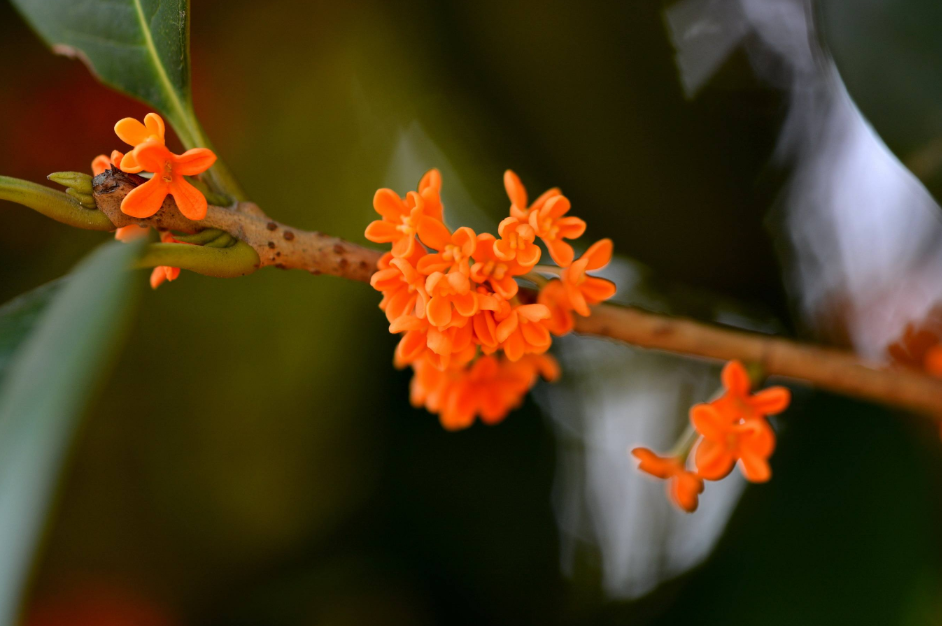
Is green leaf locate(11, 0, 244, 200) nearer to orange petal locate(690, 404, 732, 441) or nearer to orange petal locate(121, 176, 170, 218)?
orange petal locate(121, 176, 170, 218)

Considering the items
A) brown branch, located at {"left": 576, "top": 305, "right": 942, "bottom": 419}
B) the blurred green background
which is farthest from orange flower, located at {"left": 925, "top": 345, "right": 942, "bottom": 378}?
the blurred green background

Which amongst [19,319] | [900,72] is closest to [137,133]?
Answer: [19,319]

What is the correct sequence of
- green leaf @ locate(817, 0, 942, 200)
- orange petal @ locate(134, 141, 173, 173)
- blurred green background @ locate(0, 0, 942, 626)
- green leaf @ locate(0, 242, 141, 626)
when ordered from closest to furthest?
1. green leaf @ locate(0, 242, 141, 626)
2. orange petal @ locate(134, 141, 173, 173)
3. green leaf @ locate(817, 0, 942, 200)
4. blurred green background @ locate(0, 0, 942, 626)

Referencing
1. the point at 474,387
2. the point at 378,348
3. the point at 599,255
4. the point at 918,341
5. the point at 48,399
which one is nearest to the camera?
the point at 48,399

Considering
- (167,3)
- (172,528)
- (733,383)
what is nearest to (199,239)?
(167,3)

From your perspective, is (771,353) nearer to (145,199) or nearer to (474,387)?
(474,387)

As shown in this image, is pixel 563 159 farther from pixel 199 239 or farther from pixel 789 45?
pixel 199 239

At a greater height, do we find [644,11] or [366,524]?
[644,11]
